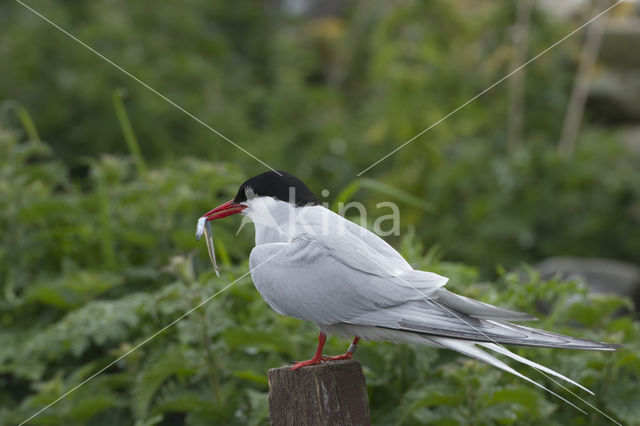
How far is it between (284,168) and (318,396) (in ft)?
19.7

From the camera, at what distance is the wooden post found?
7.24ft

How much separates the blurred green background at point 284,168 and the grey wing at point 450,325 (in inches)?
30.7

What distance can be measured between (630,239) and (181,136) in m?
4.85

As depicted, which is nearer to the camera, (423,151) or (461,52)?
(423,151)

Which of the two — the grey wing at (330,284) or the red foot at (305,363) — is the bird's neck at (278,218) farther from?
the red foot at (305,363)

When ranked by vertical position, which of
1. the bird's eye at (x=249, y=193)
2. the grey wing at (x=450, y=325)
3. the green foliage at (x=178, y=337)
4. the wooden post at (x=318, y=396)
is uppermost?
the bird's eye at (x=249, y=193)

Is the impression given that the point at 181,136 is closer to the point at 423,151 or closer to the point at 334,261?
the point at 423,151

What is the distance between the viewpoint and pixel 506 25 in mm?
8219

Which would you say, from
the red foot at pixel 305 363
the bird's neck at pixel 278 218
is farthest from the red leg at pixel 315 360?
the bird's neck at pixel 278 218

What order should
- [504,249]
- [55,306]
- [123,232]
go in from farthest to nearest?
[504,249], [123,232], [55,306]

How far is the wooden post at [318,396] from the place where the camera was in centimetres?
221

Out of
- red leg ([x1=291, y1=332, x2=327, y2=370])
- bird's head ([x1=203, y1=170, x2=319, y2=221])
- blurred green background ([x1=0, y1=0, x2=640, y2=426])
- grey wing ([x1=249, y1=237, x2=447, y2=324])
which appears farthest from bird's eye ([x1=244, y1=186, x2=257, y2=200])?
blurred green background ([x1=0, y1=0, x2=640, y2=426])

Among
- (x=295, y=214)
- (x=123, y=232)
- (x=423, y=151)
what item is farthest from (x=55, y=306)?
(x=423, y=151)

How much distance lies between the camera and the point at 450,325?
2.02m
